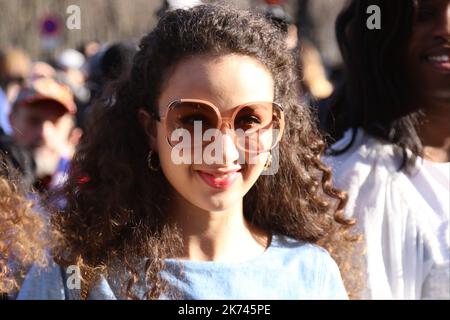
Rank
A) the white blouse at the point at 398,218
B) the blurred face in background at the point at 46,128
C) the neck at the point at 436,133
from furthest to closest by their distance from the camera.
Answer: the blurred face in background at the point at 46,128 < the neck at the point at 436,133 < the white blouse at the point at 398,218

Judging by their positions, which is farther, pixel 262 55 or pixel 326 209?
pixel 326 209

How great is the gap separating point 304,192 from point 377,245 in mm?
254

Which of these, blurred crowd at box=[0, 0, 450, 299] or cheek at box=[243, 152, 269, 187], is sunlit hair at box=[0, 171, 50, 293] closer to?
blurred crowd at box=[0, 0, 450, 299]

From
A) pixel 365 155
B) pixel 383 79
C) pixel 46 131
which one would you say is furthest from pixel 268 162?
pixel 46 131

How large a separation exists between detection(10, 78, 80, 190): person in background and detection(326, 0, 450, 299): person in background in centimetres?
149

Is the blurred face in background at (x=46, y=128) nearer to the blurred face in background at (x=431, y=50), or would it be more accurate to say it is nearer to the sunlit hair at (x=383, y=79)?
the sunlit hair at (x=383, y=79)

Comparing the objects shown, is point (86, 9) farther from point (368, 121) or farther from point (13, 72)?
point (368, 121)

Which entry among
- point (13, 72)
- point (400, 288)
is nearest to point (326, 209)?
point (400, 288)

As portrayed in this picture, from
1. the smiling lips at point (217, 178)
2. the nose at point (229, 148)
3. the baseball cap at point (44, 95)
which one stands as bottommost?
the smiling lips at point (217, 178)

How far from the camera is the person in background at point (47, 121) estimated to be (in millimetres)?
3598

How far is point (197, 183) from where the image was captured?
193cm

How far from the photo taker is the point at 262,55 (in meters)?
2.06

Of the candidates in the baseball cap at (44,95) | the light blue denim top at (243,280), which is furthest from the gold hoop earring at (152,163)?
the baseball cap at (44,95)

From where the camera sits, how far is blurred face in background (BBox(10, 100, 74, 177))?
3580 millimetres
